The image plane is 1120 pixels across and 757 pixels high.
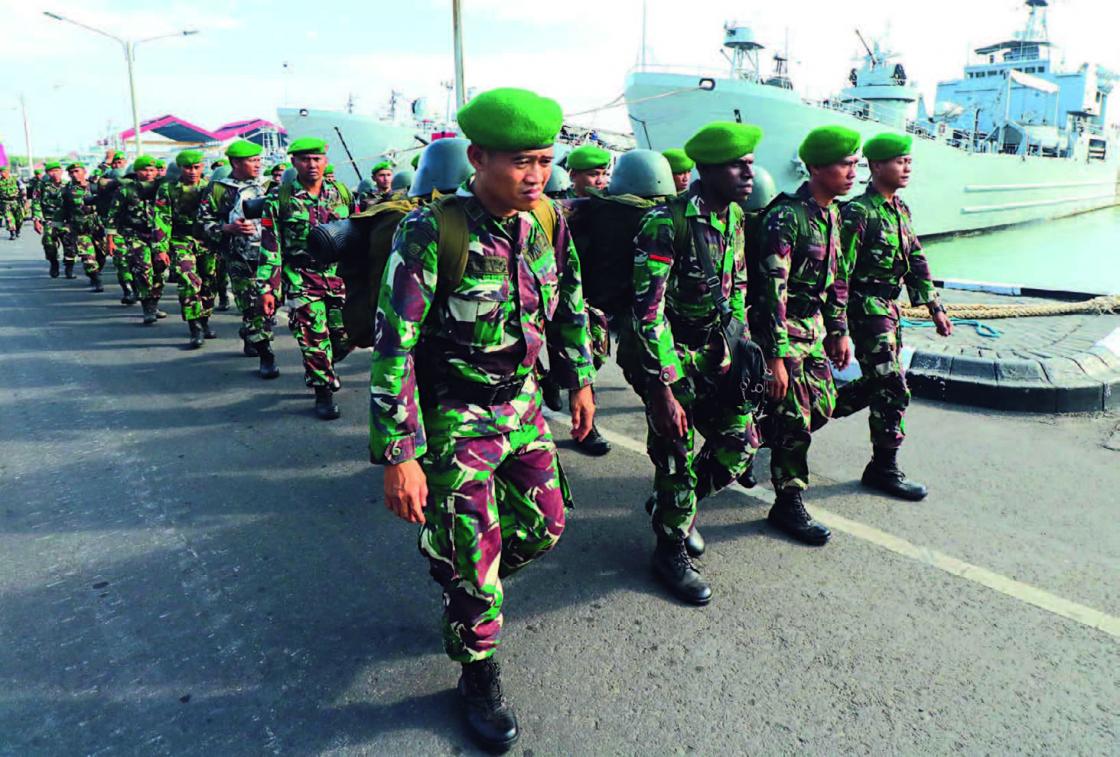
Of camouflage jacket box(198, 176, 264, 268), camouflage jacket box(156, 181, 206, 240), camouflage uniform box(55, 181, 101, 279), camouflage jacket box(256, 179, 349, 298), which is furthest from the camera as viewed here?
camouflage uniform box(55, 181, 101, 279)

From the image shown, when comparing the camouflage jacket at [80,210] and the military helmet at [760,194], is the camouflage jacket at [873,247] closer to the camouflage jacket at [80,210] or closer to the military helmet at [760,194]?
the military helmet at [760,194]

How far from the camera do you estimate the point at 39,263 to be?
1480 centimetres

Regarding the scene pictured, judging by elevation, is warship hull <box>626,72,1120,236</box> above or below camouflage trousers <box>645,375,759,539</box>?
above

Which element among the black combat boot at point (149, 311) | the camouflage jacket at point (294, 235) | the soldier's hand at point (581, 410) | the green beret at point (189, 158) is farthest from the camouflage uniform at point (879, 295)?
the black combat boot at point (149, 311)

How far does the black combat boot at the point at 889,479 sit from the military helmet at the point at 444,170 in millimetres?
2728

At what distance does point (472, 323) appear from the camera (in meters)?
2.09

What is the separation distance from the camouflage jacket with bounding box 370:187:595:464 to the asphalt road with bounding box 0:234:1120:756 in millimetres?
934

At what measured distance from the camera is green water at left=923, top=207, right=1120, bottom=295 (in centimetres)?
2052

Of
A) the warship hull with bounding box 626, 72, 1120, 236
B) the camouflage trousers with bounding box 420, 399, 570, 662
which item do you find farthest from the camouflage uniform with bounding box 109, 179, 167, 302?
the warship hull with bounding box 626, 72, 1120, 236

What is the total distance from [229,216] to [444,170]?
503cm

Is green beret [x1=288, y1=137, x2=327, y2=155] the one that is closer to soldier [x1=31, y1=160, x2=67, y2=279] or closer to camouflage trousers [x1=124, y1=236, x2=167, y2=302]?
camouflage trousers [x1=124, y1=236, x2=167, y2=302]

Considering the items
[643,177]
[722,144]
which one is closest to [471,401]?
[722,144]

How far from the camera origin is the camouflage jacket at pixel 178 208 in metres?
7.74

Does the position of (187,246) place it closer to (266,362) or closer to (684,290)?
(266,362)
